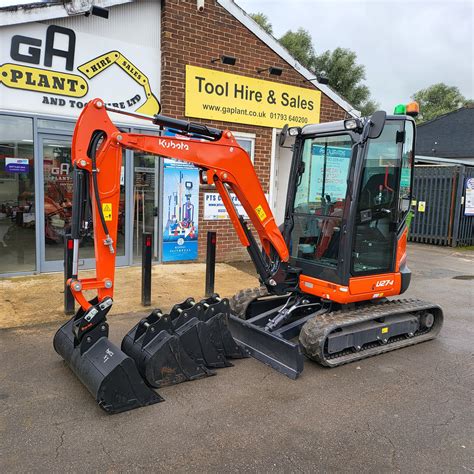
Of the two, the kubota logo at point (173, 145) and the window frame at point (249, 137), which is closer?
the kubota logo at point (173, 145)

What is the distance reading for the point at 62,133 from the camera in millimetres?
7883

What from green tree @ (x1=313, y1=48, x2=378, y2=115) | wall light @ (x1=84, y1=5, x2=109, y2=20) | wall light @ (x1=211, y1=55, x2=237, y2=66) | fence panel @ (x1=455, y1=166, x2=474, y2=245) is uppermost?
green tree @ (x1=313, y1=48, x2=378, y2=115)

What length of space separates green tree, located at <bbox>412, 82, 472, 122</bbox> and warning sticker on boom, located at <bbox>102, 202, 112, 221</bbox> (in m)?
52.7

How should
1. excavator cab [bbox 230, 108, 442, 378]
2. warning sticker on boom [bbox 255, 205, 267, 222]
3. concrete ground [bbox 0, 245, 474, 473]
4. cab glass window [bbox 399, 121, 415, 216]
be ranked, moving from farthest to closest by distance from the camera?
1. cab glass window [bbox 399, 121, 415, 216]
2. warning sticker on boom [bbox 255, 205, 267, 222]
3. excavator cab [bbox 230, 108, 442, 378]
4. concrete ground [bbox 0, 245, 474, 473]

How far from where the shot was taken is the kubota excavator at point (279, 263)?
377 cm

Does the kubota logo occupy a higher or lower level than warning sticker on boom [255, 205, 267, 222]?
higher

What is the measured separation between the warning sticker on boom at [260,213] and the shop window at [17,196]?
4.84 m

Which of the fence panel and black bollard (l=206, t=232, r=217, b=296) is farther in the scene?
the fence panel

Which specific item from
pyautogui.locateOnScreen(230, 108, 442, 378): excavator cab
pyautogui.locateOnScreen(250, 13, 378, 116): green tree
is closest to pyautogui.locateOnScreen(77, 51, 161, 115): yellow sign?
pyautogui.locateOnScreen(230, 108, 442, 378): excavator cab

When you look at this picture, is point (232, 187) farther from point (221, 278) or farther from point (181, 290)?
point (221, 278)

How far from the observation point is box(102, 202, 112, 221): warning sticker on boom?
12.5 feet

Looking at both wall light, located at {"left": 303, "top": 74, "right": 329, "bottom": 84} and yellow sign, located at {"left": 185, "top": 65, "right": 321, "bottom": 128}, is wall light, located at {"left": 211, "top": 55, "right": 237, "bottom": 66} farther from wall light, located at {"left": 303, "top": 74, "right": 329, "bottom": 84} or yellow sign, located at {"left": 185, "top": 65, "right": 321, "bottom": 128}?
wall light, located at {"left": 303, "top": 74, "right": 329, "bottom": 84}

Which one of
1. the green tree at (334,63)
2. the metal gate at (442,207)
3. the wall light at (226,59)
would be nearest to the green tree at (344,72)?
the green tree at (334,63)

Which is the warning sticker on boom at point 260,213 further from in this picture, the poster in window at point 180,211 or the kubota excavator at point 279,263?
the poster in window at point 180,211
